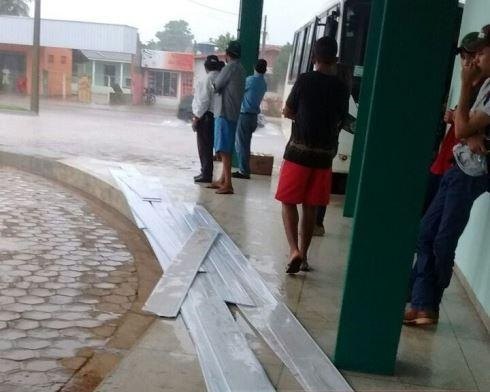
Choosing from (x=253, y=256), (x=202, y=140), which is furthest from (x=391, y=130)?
(x=202, y=140)

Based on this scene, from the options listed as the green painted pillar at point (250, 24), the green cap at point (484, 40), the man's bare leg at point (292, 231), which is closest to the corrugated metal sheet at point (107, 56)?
the green painted pillar at point (250, 24)

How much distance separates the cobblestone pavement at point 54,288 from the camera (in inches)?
118

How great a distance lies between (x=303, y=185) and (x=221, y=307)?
3.72 ft

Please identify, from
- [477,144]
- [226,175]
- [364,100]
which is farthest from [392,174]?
[226,175]

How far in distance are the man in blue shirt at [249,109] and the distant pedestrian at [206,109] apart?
2.41 feet

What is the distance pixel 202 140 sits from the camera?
714cm

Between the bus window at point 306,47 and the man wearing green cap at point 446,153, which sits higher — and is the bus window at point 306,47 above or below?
above

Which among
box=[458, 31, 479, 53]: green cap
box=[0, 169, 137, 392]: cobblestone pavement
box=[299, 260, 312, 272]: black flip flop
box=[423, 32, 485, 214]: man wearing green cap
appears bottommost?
box=[0, 169, 137, 392]: cobblestone pavement

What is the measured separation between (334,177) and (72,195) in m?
3.65

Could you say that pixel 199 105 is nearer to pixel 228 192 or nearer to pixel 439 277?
pixel 228 192

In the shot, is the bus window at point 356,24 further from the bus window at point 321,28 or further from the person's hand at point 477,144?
the person's hand at point 477,144

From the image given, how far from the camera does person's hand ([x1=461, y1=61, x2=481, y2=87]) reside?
2.85 metres

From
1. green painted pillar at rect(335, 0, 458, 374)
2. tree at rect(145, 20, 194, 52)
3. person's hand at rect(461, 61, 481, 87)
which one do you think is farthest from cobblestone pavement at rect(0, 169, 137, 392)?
tree at rect(145, 20, 194, 52)

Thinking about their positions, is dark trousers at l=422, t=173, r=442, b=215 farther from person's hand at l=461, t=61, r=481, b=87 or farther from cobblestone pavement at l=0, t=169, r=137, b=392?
cobblestone pavement at l=0, t=169, r=137, b=392
